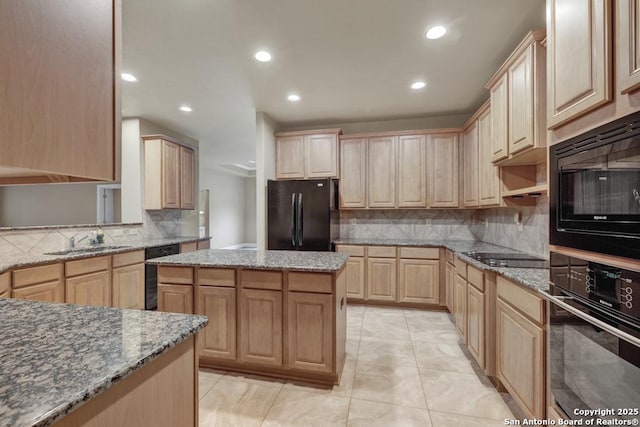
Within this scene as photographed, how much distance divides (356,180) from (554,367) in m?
3.13

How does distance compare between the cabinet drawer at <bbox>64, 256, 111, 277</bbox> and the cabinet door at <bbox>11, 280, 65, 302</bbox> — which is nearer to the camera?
the cabinet door at <bbox>11, 280, 65, 302</bbox>

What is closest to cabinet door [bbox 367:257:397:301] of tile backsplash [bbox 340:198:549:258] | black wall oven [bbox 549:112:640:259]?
tile backsplash [bbox 340:198:549:258]

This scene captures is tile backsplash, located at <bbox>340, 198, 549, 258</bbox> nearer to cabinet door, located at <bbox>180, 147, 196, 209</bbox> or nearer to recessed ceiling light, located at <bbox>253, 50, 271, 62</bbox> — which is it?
recessed ceiling light, located at <bbox>253, 50, 271, 62</bbox>

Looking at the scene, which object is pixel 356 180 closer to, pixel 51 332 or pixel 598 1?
pixel 598 1

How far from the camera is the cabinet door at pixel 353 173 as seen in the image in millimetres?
4184

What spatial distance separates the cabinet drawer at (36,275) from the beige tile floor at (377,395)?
1.71 meters

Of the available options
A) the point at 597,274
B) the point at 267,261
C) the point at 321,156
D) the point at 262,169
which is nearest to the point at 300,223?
the point at 262,169

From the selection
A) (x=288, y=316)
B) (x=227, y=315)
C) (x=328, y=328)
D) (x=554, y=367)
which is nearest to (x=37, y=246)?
(x=227, y=315)

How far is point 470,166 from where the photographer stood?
143 inches

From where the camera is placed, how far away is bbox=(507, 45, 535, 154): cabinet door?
6.57 feet

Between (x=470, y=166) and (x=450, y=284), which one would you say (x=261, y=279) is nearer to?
(x=450, y=284)

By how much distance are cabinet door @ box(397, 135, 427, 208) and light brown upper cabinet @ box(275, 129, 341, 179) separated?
93 centimetres

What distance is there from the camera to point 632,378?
0.98 meters

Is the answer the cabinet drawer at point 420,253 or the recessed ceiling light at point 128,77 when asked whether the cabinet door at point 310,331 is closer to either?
the cabinet drawer at point 420,253
